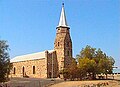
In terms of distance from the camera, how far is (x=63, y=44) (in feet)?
244

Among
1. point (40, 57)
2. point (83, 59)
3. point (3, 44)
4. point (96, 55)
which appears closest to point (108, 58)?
point (96, 55)

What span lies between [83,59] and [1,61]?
30.2 meters

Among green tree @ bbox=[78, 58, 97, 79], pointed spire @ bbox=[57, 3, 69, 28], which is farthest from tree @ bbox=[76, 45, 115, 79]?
pointed spire @ bbox=[57, 3, 69, 28]

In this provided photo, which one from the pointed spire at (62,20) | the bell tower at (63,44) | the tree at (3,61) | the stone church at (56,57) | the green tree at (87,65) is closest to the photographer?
the tree at (3,61)

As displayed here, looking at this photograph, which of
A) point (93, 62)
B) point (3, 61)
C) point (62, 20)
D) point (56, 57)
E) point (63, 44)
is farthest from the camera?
point (62, 20)

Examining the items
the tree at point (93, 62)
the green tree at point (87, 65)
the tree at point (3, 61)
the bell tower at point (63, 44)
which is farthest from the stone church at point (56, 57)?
the tree at point (3, 61)

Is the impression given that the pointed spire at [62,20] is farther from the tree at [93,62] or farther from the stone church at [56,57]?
the tree at [93,62]

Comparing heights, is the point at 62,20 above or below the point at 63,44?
above

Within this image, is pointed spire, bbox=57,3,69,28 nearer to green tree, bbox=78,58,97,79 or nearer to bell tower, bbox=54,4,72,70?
bell tower, bbox=54,4,72,70

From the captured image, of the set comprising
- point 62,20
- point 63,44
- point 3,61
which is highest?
point 62,20

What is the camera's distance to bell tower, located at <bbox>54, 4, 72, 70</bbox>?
242 ft

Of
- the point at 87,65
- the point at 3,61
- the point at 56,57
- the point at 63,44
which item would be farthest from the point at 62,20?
the point at 3,61

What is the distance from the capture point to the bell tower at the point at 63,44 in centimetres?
7388

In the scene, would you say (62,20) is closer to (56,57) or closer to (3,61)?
(56,57)
